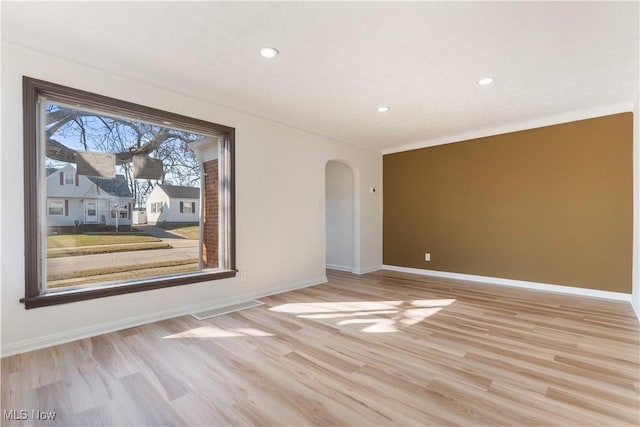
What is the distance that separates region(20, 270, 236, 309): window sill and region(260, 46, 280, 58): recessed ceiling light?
8.20 feet

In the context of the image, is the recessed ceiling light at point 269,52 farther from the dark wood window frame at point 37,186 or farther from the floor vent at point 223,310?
the floor vent at point 223,310

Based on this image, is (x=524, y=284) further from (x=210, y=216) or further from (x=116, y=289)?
(x=116, y=289)

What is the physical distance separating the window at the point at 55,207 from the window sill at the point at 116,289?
71cm

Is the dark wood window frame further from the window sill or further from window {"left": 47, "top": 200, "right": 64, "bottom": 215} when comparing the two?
window {"left": 47, "top": 200, "right": 64, "bottom": 215}

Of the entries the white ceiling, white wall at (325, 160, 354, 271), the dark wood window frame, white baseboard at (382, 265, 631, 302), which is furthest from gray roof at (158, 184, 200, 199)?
white baseboard at (382, 265, 631, 302)

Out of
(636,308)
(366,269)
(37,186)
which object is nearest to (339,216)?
(366,269)

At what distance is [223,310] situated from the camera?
351 centimetres

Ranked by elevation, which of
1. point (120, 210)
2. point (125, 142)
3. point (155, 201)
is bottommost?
point (120, 210)

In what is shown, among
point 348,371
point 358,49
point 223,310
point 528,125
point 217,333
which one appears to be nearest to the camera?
point 348,371

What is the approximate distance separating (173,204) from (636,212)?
18.1ft

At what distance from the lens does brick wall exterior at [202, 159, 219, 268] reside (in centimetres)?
378

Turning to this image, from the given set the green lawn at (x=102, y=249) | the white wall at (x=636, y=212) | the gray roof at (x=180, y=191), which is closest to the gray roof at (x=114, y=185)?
the gray roof at (x=180, y=191)

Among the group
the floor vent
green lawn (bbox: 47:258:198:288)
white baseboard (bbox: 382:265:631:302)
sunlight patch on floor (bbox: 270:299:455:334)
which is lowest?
sunlight patch on floor (bbox: 270:299:455:334)

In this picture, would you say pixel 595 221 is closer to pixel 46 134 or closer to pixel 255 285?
pixel 255 285
